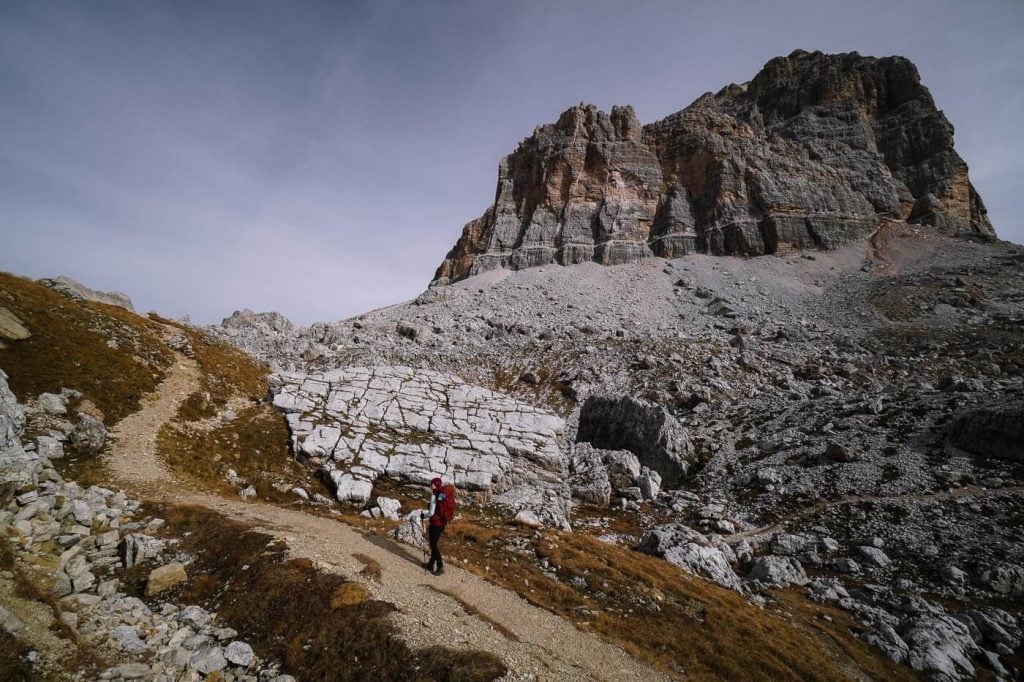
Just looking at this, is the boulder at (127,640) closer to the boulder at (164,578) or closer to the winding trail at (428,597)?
the boulder at (164,578)

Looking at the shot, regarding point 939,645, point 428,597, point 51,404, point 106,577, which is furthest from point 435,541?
point 51,404

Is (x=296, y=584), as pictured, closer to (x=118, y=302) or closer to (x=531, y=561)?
(x=531, y=561)

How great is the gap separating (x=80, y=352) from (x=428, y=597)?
29075 mm

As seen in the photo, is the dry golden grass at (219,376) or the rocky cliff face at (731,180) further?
the rocky cliff face at (731,180)

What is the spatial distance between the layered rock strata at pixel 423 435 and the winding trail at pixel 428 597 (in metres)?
8.70

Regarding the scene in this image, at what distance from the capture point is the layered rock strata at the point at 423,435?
96.5 ft

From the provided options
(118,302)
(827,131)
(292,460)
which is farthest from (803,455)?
(827,131)

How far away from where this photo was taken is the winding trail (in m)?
10.5

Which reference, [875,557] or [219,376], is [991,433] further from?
[219,376]

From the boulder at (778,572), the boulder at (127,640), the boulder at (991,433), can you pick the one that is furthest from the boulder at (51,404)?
the boulder at (991,433)

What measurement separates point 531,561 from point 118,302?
5350 centimetres

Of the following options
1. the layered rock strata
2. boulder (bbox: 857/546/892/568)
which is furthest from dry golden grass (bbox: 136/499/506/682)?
boulder (bbox: 857/546/892/568)

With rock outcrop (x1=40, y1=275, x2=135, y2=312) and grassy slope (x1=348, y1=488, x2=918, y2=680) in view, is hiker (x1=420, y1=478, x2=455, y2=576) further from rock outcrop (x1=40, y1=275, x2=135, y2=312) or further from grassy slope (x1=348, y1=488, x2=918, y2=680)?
rock outcrop (x1=40, y1=275, x2=135, y2=312)

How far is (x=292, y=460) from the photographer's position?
91.8 feet
